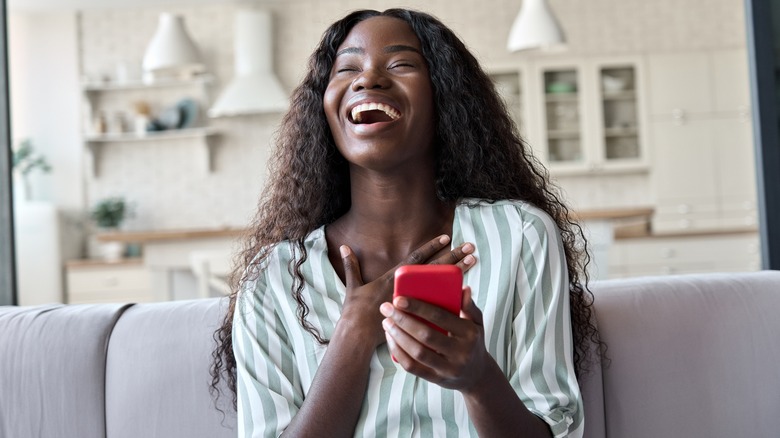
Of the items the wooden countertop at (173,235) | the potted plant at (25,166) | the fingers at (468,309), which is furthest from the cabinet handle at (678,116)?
the fingers at (468,309)

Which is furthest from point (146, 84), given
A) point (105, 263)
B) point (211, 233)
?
point (211, 233)

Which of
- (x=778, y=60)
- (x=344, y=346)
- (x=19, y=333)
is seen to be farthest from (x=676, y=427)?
(x=19, y=333)

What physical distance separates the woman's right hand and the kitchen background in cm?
508

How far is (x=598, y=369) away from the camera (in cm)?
144

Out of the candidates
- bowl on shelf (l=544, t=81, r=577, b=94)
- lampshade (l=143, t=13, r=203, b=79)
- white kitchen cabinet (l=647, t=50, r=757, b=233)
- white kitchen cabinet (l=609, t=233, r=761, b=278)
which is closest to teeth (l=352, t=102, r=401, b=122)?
lampshade (l=143, t=13, r=203, b=79)

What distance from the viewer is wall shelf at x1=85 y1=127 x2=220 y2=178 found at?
6625mm

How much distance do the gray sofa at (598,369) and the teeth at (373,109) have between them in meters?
0.48

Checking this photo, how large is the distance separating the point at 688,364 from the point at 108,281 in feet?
17.5

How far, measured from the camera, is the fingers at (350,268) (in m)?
1.28

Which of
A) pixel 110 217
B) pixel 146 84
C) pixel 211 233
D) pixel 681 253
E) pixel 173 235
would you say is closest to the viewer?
pixel 173 235

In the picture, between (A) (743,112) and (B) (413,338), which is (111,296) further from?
(B) (413,338)

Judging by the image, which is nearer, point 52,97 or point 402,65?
point 402,65

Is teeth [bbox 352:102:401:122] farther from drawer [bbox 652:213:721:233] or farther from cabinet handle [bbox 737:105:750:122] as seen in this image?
cabinet handle [bbox 737:105:750:122]

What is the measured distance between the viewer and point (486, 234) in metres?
1.30
